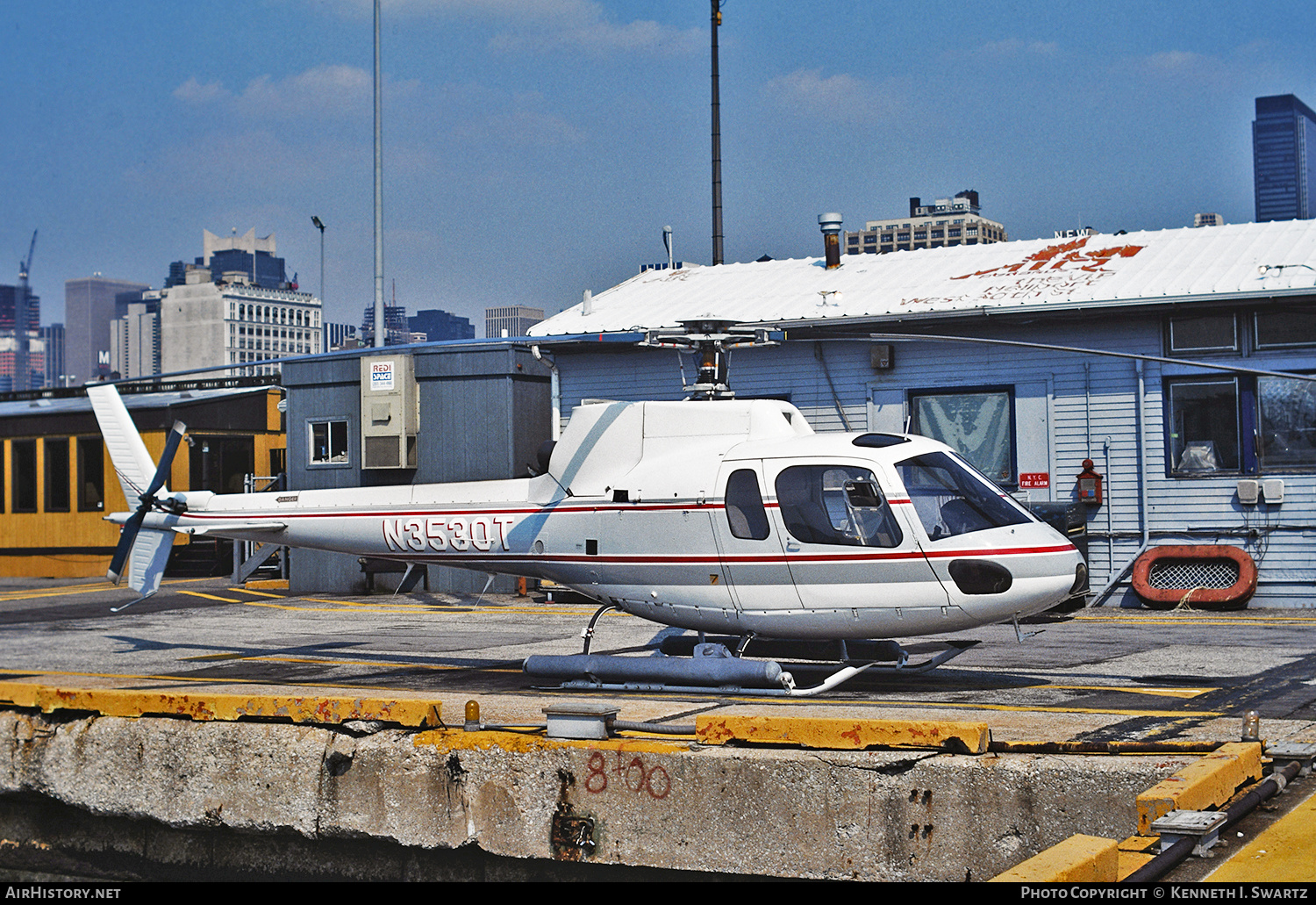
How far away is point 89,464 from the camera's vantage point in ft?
104

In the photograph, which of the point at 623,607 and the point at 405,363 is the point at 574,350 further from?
the point at 623,607

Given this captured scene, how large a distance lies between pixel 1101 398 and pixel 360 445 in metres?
13.4

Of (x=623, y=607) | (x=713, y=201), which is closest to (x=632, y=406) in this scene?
(x=623, y=607)

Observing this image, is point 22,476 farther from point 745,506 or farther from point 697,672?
point 697,672

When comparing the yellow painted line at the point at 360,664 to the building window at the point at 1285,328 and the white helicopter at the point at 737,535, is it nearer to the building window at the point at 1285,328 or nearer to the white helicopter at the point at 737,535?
the white helicopter at the point at 737,535

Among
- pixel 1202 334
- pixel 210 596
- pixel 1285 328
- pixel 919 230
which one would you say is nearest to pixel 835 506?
pixel 1202 334

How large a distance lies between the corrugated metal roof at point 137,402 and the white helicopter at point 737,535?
1839cm

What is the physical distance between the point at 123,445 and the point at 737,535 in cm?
840

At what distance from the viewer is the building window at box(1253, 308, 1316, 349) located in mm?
19172

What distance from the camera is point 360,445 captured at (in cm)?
2481

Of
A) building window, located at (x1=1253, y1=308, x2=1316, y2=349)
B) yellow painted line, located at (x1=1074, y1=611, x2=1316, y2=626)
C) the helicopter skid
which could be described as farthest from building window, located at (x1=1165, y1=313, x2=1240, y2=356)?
the helicopter skid

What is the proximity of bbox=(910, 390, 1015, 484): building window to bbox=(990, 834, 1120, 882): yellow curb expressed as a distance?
15.7 m

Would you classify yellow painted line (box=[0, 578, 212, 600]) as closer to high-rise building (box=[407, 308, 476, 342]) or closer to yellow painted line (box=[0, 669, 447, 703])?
high-rise building (box=[407, 308, 476, 342])

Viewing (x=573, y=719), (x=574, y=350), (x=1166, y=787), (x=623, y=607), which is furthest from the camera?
(x=574, y=350)
